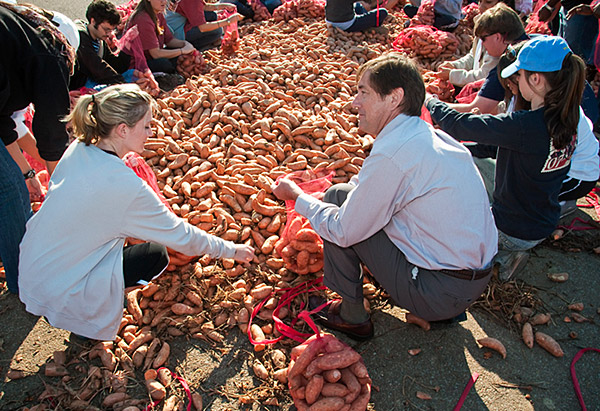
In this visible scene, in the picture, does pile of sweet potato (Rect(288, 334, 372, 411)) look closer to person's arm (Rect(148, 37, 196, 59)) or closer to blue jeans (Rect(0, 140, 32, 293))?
blue jeans (Rect(0, 140, 32, 293))

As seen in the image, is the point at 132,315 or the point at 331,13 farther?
the point at 331,13

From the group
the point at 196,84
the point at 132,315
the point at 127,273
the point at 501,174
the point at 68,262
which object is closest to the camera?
the point at 68,262

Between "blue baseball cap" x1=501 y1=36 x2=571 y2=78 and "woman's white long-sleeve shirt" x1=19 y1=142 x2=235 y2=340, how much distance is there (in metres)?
1.97

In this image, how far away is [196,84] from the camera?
441cm

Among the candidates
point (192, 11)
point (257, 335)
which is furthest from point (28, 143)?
point (192, 11)

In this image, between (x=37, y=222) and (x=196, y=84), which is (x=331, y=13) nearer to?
(x=196, y=84)

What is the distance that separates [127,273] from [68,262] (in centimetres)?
33

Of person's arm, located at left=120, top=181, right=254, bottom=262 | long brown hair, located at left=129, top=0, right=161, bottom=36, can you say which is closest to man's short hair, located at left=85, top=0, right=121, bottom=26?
long brown hair, located at left=129, top=0, right=161, bottom=36

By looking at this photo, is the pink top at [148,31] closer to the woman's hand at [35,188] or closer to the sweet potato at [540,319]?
the woman's hand at [35,188]

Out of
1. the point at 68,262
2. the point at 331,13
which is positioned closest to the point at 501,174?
the point at 68,262

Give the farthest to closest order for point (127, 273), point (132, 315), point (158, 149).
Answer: point (158, 149)
point (132, 315)
point (127, 273)

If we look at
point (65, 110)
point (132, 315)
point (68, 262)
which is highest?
point (65, 110)

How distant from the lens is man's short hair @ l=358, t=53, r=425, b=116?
1.97 meters

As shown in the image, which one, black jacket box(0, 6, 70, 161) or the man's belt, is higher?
black jacket box(0, 6, 70, 161)
